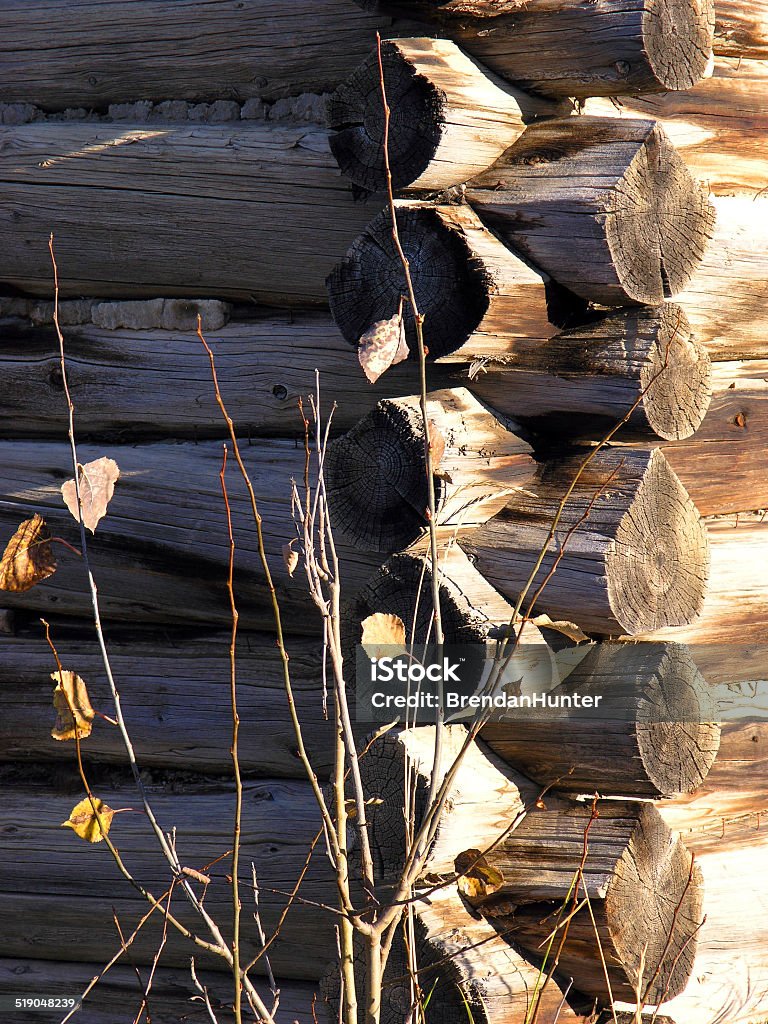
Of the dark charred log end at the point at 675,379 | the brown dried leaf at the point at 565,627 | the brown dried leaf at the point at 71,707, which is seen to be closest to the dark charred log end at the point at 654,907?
the brown dried leaf at the point at 565,627

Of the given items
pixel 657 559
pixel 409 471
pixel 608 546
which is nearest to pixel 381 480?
pixel 409 471

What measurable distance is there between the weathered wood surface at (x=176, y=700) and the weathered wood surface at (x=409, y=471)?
723 mm

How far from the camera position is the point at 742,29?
309 cm

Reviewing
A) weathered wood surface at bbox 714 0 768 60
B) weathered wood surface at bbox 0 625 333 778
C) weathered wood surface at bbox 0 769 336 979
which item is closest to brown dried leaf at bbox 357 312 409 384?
weathered wood surface at bbox 0 625 333 778

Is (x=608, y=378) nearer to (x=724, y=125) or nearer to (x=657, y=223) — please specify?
(x=657, y=223)

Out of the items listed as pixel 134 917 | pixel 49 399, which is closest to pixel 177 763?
pixel 134 917

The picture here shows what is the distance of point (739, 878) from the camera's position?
3.17 metres

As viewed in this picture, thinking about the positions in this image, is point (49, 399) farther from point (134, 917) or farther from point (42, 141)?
point (134, 917)

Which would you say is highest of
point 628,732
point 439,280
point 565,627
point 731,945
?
point 439,280

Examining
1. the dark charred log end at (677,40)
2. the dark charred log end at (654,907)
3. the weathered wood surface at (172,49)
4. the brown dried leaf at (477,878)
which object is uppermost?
the dark charred log end at (677,40)

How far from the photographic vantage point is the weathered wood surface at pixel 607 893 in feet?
8.23

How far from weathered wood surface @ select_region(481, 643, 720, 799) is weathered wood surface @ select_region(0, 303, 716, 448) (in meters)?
0.54

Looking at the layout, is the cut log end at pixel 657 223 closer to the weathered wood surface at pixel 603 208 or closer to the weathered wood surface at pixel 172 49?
the weathered wood surface at pixel 603 208

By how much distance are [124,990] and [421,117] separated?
2.58 meters
